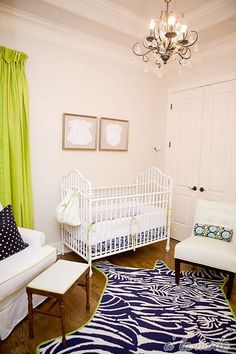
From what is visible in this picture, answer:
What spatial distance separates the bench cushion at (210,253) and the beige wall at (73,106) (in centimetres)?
157

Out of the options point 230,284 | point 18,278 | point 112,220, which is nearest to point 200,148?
point 112,220

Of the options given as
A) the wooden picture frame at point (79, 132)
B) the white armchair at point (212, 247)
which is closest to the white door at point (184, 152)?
the white armchair at point (212, 247)

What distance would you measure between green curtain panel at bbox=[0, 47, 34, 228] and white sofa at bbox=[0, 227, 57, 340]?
0.64 m

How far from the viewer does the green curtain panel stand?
252cm

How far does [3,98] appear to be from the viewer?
2506 mm

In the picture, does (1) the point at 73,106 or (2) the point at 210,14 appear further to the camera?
(1) the point at 73,106

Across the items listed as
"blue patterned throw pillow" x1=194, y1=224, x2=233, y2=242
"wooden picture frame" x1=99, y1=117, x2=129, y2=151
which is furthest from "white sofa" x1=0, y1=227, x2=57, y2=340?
"wooden picture frame" x1=99, y1=117, x2=129, y2=151

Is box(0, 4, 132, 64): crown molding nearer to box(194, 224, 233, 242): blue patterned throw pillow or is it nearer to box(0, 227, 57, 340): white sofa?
box(0, 227, 57, 340): white sofa

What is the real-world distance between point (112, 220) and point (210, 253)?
1101mm

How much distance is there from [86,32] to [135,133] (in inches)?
62.3

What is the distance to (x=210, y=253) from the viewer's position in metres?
2.34

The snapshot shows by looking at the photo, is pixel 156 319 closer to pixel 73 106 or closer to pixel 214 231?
pixel 214 231

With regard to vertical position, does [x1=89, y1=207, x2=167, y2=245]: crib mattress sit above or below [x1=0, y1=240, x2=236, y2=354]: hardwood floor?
above

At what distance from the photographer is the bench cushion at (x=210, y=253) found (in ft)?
7.44
